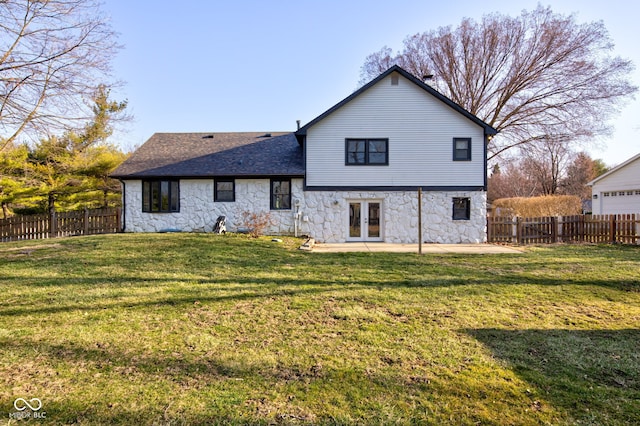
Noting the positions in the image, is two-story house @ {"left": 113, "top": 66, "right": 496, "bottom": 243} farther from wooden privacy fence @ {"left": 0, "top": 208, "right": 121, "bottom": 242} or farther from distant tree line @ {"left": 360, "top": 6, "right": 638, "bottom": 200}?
distant tree line @ {"left": 360, "top": 6, "right": 638, "bottom": 200}

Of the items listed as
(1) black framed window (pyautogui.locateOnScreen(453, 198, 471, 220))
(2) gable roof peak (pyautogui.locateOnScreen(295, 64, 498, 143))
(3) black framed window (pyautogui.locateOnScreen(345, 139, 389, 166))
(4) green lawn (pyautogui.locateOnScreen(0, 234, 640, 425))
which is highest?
(2) gable roof peak (pyautogui.locateOnScreen(295, 64, 498, 143))

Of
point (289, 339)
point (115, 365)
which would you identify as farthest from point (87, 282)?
point (289, 339)

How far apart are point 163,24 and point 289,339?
38.0ft

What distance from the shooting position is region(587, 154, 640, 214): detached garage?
18.7 metres

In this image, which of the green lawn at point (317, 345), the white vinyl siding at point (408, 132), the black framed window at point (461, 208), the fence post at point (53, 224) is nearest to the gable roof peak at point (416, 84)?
the white vinyl siding at point (408, 132)

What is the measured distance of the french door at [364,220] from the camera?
15250mm

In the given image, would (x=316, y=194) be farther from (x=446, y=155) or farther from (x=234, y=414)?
(x=234, y=414)

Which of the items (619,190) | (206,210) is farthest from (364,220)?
(619,190)

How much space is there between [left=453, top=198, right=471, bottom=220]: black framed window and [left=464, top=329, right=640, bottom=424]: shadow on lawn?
35.5ft

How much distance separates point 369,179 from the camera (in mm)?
15000

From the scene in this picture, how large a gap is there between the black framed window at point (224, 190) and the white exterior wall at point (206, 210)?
0.68ft

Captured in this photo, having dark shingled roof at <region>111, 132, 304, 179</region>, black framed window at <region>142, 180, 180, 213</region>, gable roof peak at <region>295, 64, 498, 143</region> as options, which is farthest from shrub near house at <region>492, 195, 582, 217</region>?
black framed window at <region>142, 180, 180, 213</region>

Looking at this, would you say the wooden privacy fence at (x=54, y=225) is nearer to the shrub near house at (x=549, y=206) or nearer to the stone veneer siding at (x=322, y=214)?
the stone veneer siding at (x=322, y=214)

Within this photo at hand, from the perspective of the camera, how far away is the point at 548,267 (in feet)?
29.2
